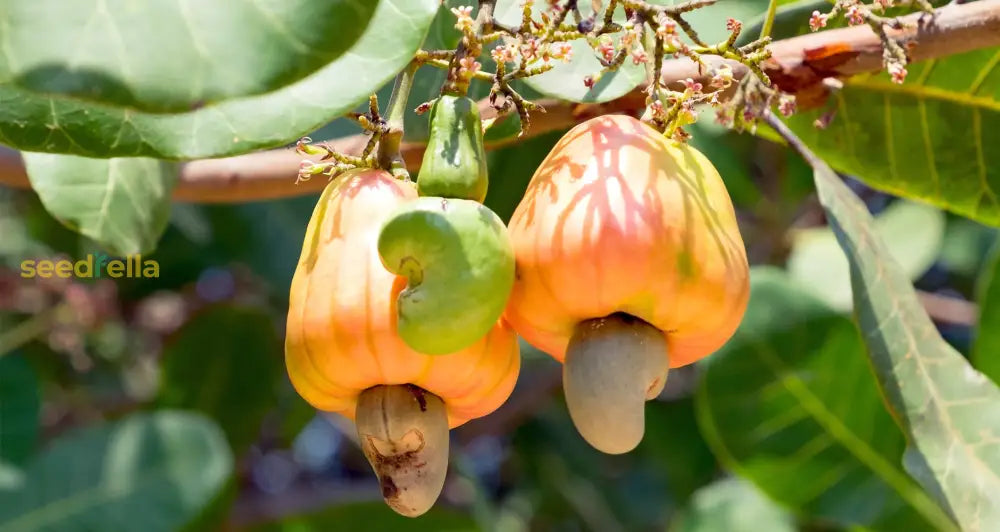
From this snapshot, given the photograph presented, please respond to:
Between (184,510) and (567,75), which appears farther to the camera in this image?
(184,510)

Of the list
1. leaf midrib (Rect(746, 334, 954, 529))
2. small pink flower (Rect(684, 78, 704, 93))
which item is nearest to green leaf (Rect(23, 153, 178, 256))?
small pink flower (Rect(684, 78, 704, 93))

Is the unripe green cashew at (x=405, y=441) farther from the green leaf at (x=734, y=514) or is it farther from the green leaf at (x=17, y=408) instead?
the green leaf at (x=17, y=408)

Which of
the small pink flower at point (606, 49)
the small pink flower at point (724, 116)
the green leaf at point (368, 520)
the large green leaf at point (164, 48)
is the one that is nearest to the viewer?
the large green leaf at point (164, 48)

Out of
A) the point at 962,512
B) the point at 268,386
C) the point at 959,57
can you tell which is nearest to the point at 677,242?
the point at 962,512

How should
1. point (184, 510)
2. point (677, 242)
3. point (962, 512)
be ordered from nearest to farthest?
point (677, 242), point (962, 512), point (184, 510)

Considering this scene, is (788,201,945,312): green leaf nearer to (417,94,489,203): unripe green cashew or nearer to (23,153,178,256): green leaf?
(23,153,178,256): green leaf

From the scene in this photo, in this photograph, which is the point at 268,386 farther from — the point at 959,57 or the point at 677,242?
the point at 677,242

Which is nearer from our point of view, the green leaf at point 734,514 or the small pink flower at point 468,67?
the small pink flower at point 468,67

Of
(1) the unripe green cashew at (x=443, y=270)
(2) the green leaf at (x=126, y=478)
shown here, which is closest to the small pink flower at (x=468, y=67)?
(1) the unripe green cashew at (x=443, y=270)

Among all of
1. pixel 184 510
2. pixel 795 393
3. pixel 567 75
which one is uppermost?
pixel 567 75
